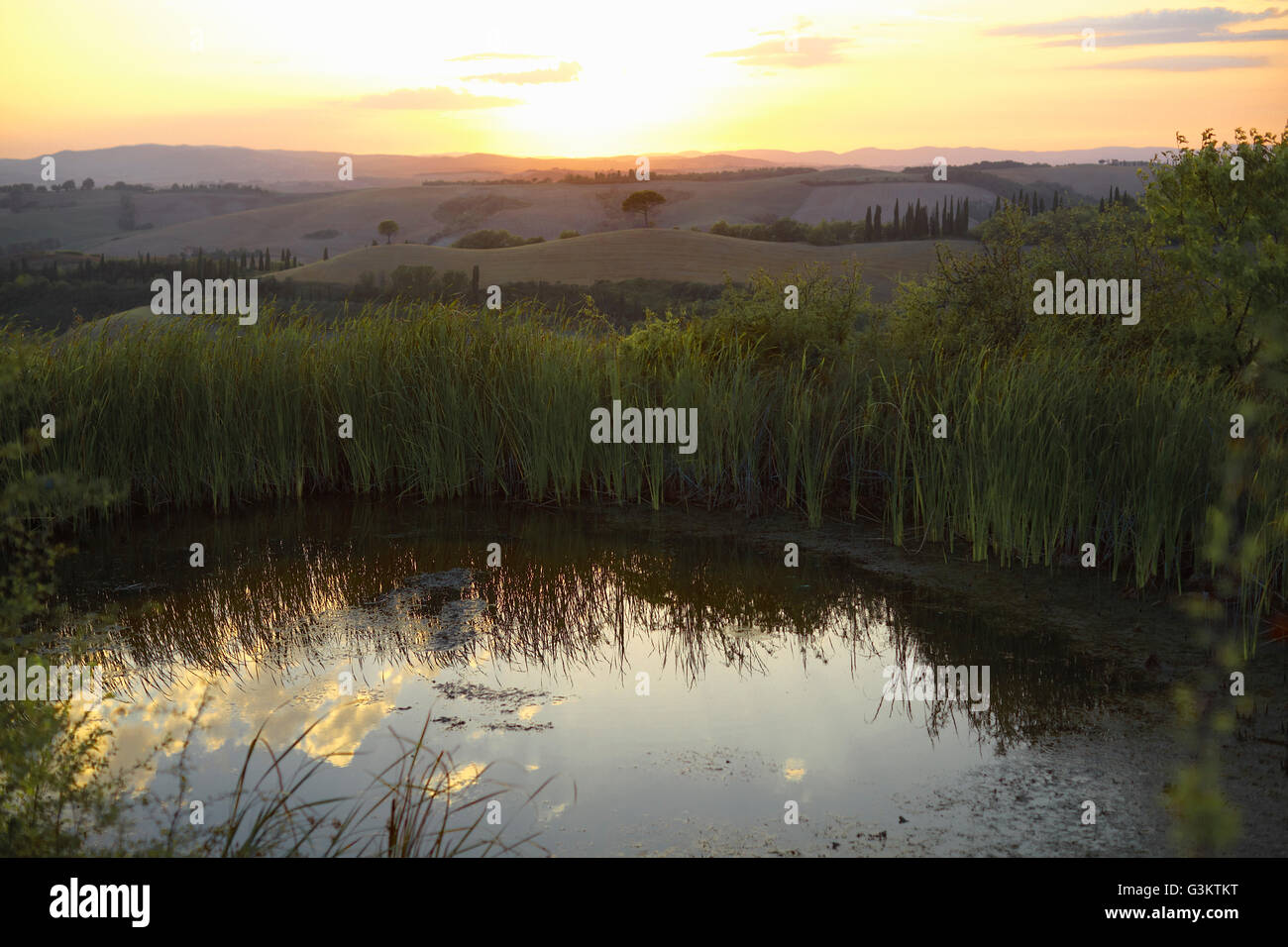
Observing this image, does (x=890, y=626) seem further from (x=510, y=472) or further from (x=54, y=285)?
(x=54, y=285)

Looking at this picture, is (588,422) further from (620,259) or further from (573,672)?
(620,259)

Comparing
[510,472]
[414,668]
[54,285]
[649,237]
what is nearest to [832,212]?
[649,237]

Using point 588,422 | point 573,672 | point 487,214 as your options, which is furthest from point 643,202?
point 573,672

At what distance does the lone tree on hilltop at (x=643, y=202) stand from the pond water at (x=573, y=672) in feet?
161

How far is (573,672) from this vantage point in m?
5.52

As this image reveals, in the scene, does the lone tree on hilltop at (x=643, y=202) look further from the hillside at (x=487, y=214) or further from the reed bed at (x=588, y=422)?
the reed bed at (x=588, y=422)

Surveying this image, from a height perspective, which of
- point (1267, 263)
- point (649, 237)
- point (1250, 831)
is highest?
point (649, 237)

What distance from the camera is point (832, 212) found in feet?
193

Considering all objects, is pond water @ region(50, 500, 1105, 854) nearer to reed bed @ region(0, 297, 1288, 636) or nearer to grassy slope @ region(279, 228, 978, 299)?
reed bed @ region(0, 297, 1288, 636)

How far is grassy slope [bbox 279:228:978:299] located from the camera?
106ft

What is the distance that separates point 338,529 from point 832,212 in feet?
177

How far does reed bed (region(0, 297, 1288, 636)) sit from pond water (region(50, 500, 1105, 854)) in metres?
0.79

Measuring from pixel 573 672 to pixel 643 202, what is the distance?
52.5 m
